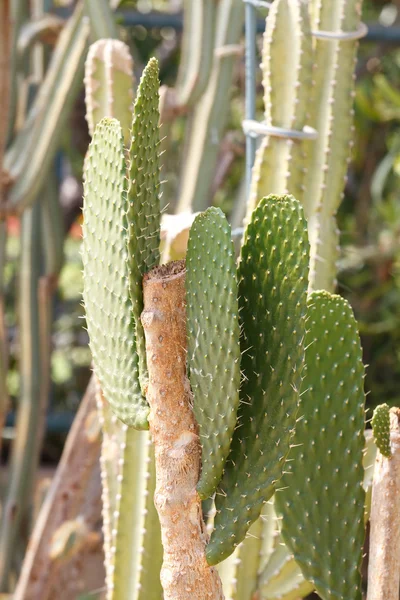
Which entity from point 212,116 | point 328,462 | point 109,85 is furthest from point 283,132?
point 212,116

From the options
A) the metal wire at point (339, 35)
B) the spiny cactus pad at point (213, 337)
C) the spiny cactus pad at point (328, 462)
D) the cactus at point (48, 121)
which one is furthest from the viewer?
the cactus at point (48, 121)

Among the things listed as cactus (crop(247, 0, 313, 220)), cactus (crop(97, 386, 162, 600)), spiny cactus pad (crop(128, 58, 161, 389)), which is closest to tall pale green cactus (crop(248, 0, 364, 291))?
cactus (crop(247, 0, 313, 220))

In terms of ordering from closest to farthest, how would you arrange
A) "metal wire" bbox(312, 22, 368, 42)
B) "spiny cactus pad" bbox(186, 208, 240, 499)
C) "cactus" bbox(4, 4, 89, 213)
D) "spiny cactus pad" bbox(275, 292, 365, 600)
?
1. "spiny cactus pad" bbox(186, 208, 240, 499)
2. "spiny cactus pad" bbox(275, 292, 365, 600)
3. "metal wire" bbox(312, 22, 368, 42)
4. "cactus" bbox(4, 4, 89, 213)

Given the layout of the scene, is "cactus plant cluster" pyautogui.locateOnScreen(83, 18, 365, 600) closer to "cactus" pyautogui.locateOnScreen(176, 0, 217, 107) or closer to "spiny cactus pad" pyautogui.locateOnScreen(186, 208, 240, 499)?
"spiny cactus pad" pyautogui.locateOnScreen(186, 208, 240, 499)

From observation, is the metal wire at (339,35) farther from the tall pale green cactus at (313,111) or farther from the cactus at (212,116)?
the cactus at (212,116)

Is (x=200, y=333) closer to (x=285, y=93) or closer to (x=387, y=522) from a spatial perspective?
(x=387, y=522)

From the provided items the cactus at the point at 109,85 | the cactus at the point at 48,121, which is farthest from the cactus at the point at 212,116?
the cactus at the point at 109,85
